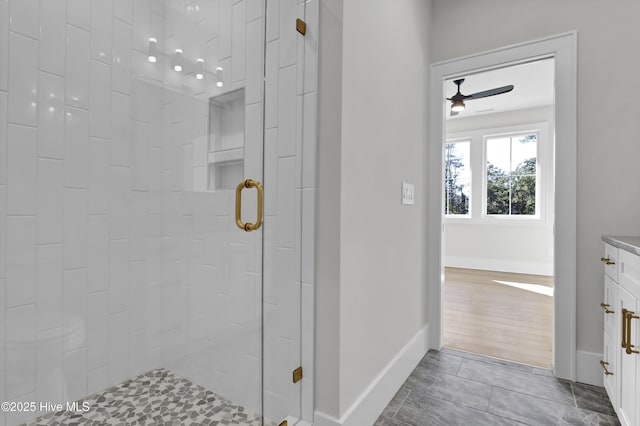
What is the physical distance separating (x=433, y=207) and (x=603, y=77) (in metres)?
1.21

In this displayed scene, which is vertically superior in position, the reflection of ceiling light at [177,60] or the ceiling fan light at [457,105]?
the ceiling fan light at [457,105]

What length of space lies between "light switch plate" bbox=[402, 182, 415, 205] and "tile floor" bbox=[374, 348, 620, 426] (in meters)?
1.05

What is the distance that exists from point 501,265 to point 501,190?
1.28 metres

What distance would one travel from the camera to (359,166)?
1482 millimetres

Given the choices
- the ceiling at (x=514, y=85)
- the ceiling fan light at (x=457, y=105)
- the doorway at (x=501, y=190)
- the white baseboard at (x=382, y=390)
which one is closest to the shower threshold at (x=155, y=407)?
the white baseboard at (x=382, y=390)

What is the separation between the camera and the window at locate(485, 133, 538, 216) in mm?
5516

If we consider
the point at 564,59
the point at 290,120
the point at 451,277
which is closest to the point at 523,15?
the point at 564,59

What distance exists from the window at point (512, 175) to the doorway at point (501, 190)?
0.01m

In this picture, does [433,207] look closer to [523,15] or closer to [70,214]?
[523,15]

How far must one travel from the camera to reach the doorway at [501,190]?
4.32 m

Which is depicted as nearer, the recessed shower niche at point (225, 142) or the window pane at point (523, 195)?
the recessed shower niche at point (225, 142)

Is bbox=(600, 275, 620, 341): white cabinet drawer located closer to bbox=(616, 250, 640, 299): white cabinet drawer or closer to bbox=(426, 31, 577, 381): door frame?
bbox=(616, 250, 640, 299): white cabinet drawer

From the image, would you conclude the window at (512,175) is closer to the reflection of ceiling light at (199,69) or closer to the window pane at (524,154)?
the window pane at (524,154)

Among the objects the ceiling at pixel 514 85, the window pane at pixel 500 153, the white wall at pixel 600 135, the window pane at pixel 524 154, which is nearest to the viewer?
the white wall at pixel 600 135
